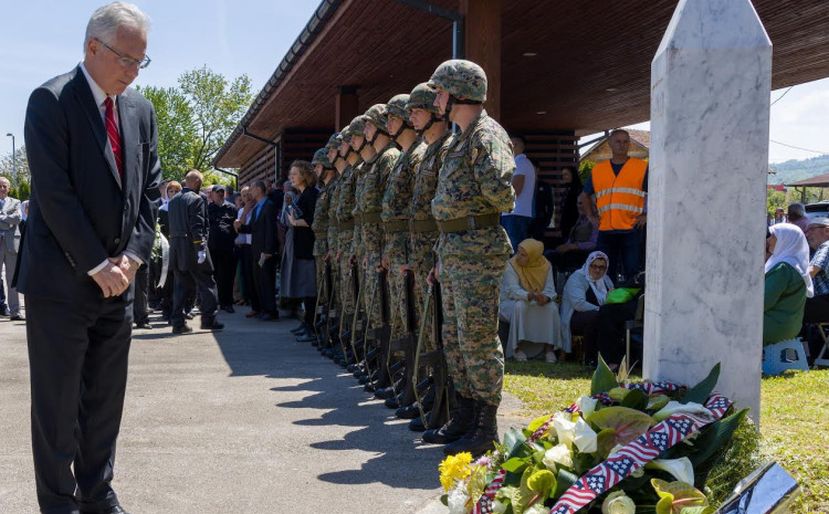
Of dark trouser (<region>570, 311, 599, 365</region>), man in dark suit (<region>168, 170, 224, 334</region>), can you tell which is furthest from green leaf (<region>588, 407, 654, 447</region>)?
man in dark suit (<region>168, 170, 224, 334</region>)

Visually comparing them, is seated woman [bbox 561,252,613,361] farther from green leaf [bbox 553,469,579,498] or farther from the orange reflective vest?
green leaf [bbox 553,469,579,498]

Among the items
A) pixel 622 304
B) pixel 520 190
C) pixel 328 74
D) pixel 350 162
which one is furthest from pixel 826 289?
pixel 328 74

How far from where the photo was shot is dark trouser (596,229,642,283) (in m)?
9.93

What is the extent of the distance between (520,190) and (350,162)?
2.37m

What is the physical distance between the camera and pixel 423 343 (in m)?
6.40

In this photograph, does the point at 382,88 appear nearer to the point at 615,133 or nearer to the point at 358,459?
the point at 615,133

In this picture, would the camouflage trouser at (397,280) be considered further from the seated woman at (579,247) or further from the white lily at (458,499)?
the seated woman at (579,247)

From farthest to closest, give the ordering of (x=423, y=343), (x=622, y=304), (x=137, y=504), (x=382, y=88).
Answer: (x=382, y=88) → (x=622, y=304) → (x=423, y=343) → (x=137, y=504)

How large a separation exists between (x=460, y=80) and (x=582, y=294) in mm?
4826

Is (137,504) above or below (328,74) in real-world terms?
below

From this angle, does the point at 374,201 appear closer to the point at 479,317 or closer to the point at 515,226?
the point at 479,317

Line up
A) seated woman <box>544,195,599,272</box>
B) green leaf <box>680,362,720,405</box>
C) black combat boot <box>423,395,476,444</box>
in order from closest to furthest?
green leaf <box>680,362,720,405</box> → black combat boot <box>423,395,476,444</box> → seated woman <box>544,195,599,272</box>

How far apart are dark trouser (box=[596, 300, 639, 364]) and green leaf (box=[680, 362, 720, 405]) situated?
532cm

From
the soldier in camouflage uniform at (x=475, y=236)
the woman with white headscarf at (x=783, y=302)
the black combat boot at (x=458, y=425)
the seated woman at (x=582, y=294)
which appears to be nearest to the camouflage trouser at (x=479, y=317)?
the soldier in camouflage uniform at (x=475, y=236)
